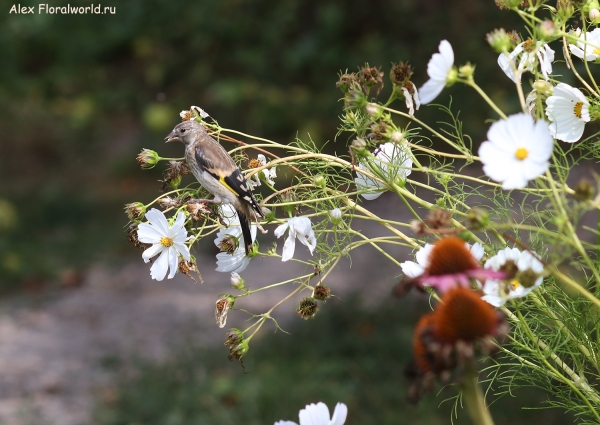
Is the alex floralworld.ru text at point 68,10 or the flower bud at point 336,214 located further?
the alex floralworld.ru text at point 68,10

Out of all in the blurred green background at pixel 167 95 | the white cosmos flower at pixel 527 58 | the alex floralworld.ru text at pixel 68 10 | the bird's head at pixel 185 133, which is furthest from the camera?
the alex floralworld.ru text at pixel 68 10

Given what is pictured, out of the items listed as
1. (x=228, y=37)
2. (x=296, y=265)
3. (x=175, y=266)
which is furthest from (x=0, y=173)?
(x=175, y=266)

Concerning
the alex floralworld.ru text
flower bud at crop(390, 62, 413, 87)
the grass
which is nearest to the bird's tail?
flower bud at crop(390, 62, 413, 87)

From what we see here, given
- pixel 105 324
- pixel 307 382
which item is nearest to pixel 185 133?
pixel 307 382

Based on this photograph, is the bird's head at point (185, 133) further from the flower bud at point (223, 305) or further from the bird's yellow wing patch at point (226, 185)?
the flower bud at point (223, 305)

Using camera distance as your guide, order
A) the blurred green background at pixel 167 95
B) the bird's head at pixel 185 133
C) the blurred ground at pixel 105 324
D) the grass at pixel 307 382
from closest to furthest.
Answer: the bird's head at pixel 185 133, the grass at pixel 307 382, the blurred ground at pixel 105 324, the blurred green background at pixel 167 95

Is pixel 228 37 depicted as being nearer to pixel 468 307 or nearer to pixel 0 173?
pixel 0 173

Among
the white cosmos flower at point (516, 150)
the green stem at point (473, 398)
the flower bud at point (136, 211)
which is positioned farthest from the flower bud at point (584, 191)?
the flower bud at point (136, 211)

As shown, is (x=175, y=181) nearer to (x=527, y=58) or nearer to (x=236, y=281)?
(x=236, y=281)
